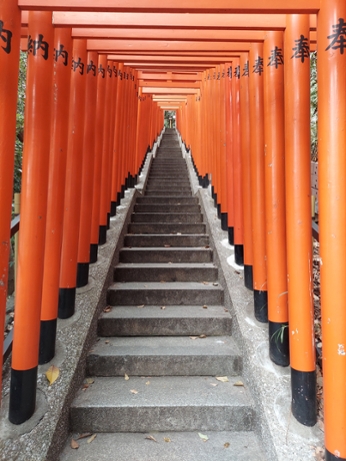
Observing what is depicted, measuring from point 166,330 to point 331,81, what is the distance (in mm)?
2598

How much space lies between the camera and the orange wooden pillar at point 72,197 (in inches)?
113

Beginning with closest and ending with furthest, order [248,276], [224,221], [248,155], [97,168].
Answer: [248,155]
[248,276]
[97,168]
[224,221]

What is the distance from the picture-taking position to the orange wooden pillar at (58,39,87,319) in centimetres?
286

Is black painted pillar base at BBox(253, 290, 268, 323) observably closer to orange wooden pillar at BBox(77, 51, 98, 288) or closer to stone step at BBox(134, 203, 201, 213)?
orange wooden pillar at BBox(77, 51, 98, 288)

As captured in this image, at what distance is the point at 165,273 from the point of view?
3.89 m

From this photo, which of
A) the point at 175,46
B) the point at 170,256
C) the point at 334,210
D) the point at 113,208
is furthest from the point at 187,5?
the point at 113,208

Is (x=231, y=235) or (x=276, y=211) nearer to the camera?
(x=276, y=211)

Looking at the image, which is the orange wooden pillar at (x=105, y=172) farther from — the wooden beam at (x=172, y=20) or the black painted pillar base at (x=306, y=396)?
the black painted pillar base at (x=306, y=396)

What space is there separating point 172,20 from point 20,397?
2.86 m

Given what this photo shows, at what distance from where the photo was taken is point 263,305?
112 inches

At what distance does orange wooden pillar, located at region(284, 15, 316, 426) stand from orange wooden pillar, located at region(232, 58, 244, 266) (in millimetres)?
1637

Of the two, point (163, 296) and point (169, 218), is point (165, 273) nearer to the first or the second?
point (163, 296)

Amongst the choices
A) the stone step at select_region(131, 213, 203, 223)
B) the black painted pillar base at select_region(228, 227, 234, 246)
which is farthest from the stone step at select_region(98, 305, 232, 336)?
the stone step at select_region(131, 213, 203, 223)

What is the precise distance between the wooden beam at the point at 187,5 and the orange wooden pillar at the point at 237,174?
6.68 feet
